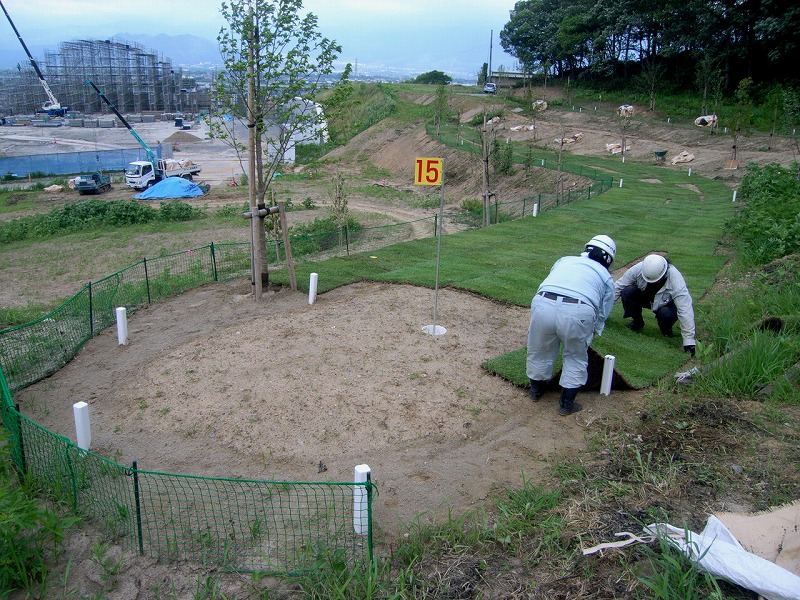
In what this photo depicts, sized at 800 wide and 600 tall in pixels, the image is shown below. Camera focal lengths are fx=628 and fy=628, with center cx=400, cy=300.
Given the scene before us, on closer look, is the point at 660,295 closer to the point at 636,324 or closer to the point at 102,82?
the point at 636,324

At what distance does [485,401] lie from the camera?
8023 mm

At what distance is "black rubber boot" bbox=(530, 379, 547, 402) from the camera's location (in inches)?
313

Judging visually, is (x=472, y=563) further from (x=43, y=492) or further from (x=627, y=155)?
(x=627, y=155)

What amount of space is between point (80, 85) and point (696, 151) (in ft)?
363

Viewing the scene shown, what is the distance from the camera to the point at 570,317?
7.01m

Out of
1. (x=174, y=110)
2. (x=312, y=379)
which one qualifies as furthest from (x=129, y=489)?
(x=174, y=110)

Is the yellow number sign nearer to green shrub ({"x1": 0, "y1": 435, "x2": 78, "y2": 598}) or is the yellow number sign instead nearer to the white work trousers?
the white work trousers

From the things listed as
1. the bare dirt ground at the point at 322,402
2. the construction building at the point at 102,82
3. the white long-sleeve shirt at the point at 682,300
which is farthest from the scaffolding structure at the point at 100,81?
the white long-sleeve shirt at the point at 682,300

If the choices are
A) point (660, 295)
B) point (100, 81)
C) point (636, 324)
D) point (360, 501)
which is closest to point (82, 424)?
point (360, 501)

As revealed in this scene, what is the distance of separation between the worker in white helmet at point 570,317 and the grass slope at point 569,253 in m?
0.83

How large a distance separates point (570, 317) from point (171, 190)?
36623 mm

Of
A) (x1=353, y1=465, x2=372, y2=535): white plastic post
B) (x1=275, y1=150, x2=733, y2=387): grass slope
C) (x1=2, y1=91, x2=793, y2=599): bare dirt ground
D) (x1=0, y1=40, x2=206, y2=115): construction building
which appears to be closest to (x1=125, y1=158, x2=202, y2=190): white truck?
(x1=275, y1=150, x2=733, y2=387): grass slope

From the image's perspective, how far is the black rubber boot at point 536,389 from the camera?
794cm

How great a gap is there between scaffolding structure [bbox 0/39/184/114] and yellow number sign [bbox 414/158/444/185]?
391ft
